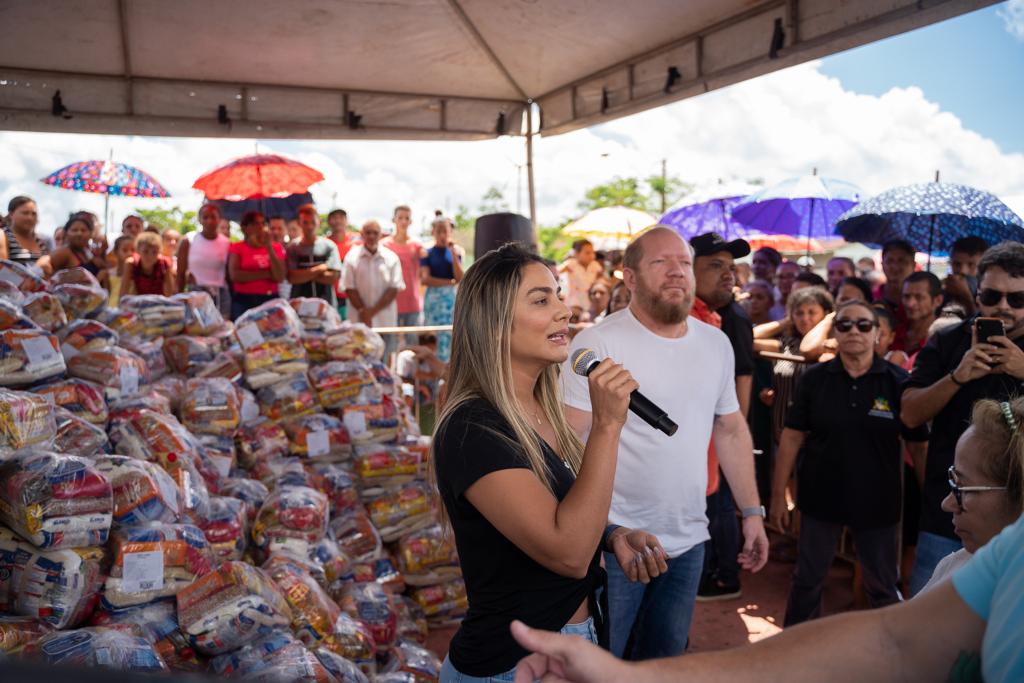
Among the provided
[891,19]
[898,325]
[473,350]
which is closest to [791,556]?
[898,325]

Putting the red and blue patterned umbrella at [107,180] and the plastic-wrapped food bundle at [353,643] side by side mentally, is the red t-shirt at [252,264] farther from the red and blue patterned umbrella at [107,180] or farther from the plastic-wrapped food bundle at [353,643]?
the red and blue patterned umbrella at [107,180]

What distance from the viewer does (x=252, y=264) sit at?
23.4 feet

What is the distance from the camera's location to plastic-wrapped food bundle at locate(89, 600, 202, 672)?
8.84ft

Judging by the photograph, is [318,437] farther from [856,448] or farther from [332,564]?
[856,448]

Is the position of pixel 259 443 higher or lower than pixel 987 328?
lower

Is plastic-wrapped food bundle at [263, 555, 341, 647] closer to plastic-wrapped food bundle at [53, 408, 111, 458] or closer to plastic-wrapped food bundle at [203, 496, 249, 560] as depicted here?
plastic-wrapped food bundle at [203, 496, 249, 560]

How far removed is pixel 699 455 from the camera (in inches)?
122

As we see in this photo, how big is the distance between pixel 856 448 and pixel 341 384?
2.96 metres

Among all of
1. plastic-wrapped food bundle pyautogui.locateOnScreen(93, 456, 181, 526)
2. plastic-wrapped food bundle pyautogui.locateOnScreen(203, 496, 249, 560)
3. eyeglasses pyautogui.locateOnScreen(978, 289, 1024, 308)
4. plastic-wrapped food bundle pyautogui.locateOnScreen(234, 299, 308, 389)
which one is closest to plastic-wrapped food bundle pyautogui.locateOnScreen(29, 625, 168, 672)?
plastic-wrapped food bundle pyautogui.locateOnScreen(93, 456, 181, 526)

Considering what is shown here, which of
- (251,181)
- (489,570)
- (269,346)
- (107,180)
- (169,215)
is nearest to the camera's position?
(489,570)

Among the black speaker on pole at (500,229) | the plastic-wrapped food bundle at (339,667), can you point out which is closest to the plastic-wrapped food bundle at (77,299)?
the black speaker on pole at (500,229)

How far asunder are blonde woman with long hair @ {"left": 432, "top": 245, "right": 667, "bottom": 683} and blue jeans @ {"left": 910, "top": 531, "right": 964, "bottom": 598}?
5.45 feet

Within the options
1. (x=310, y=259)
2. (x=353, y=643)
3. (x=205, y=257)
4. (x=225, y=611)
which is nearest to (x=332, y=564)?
(x=353, y=643)

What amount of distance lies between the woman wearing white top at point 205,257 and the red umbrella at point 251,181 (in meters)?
0.36
